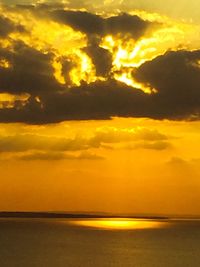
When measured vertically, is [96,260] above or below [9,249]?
below

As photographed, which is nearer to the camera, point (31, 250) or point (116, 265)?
point (116, 265)

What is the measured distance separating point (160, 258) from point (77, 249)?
30.4m

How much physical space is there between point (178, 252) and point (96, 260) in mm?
32132

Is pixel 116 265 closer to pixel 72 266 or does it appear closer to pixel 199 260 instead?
pixel 72 266

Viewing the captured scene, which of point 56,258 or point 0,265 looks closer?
point 0,265

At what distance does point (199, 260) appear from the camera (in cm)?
14550

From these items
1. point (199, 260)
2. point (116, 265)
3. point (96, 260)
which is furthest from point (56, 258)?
point (199, 260)

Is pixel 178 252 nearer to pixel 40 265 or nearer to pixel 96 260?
pixel 96 260

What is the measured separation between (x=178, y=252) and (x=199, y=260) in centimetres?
2104

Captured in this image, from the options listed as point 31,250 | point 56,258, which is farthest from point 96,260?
point 31,250

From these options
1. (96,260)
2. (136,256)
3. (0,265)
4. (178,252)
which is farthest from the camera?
(178,252)

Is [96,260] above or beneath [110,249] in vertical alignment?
beneath

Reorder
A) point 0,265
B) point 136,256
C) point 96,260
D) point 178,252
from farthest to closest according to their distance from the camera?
1. point 178,252
2. point 136,256
3. point 96,260
4. point 0,265

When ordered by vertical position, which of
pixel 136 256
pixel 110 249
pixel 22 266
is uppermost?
pixel 110 249
